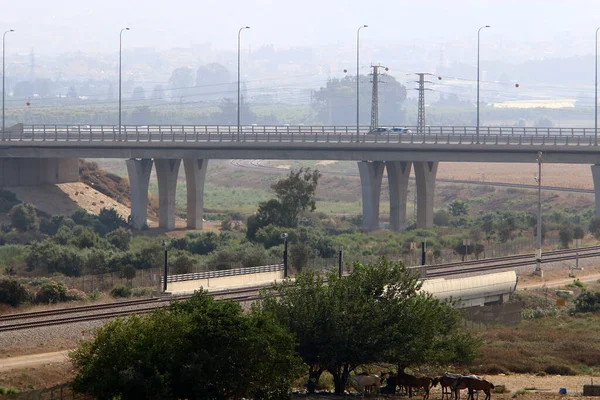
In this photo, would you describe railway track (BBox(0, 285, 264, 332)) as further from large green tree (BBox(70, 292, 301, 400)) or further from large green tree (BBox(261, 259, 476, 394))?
large green tree (BBox(70, 292, 301, 400))

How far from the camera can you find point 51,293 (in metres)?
53.6

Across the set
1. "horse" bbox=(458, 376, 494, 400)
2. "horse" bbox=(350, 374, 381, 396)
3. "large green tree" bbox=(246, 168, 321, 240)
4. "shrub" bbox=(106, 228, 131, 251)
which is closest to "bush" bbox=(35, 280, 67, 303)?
"horse" bbox=(350, 374, 381, 396)

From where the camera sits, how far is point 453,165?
19912cm

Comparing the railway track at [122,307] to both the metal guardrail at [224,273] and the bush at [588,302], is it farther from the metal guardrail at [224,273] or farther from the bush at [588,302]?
the bush at [588,302]

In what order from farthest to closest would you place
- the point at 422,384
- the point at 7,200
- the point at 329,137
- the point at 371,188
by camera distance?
the point at 7,200, the point at 371,188, the point at 329,137, the point at 422,384

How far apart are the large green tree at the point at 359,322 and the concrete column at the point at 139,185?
59785 mm

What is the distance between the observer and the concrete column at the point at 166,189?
99562 millimetres

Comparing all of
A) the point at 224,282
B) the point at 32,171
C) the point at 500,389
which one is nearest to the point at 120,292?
the point at 224,282

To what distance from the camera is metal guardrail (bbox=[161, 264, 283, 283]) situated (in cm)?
5756

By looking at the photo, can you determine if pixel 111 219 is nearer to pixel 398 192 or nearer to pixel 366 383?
pixel 398 192

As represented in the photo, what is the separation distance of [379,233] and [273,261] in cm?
2500

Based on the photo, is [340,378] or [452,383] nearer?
[452,383]

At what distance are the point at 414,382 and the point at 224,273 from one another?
22334 millimetres

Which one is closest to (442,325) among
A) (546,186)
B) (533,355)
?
(533,355)
